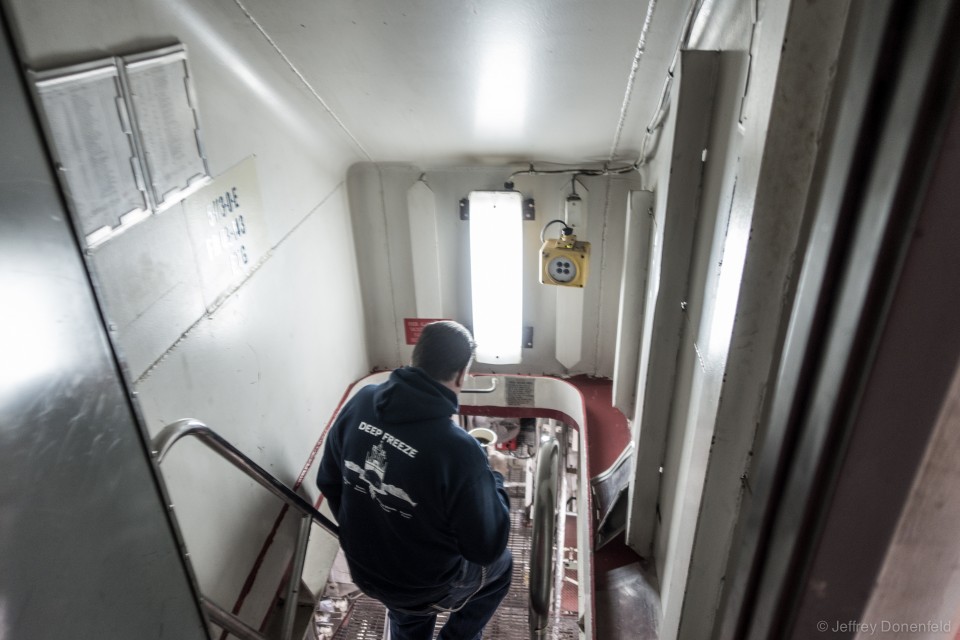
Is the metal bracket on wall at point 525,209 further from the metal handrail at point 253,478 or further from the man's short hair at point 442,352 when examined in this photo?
the metal handrail at point 253,478

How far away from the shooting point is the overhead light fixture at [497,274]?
3.16 meters

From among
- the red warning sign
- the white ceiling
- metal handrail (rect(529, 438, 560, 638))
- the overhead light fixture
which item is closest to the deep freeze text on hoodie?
metal handrail (rect(529, 438, 560, 638))

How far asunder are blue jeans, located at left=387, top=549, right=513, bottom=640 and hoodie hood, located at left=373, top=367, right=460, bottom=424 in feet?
2.18

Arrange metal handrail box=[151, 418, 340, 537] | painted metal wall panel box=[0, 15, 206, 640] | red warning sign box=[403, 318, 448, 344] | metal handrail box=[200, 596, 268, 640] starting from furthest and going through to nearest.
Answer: red warning sign box=[403, 318, 448, 344] < metal handrail box=[200, 596, 268, 640] < metal handrail box=[151, 418, 340, 537] < painted metal wall panel box=[0, 15, 206, 640]

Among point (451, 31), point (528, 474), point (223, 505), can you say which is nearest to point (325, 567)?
point (223, 505)

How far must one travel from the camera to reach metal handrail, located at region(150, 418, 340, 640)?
1442 mm

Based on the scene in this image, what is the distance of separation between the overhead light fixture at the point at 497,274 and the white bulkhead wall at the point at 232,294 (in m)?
0.77

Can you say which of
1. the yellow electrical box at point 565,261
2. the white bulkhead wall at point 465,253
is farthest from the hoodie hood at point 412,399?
the white bulkhead wall at point 465,253

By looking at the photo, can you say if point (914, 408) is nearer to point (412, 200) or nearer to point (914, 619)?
point (914, 619)

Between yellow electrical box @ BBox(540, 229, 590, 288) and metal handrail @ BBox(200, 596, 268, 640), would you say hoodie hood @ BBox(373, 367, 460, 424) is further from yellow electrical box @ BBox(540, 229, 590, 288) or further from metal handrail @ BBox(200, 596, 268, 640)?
yellow electrical box @ BBox(540, 229, 590, 288)

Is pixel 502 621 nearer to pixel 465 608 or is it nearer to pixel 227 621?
pixel 465 608

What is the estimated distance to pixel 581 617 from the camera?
230cm

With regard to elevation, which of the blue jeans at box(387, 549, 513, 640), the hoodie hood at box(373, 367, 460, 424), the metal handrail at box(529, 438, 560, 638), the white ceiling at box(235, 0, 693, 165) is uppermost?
the white ceiling at box(235, 0, 693, 165)

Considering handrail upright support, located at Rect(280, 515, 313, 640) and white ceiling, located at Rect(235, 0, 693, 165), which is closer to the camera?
white ceiling, located at Rect(235, 0, 693, 165)
